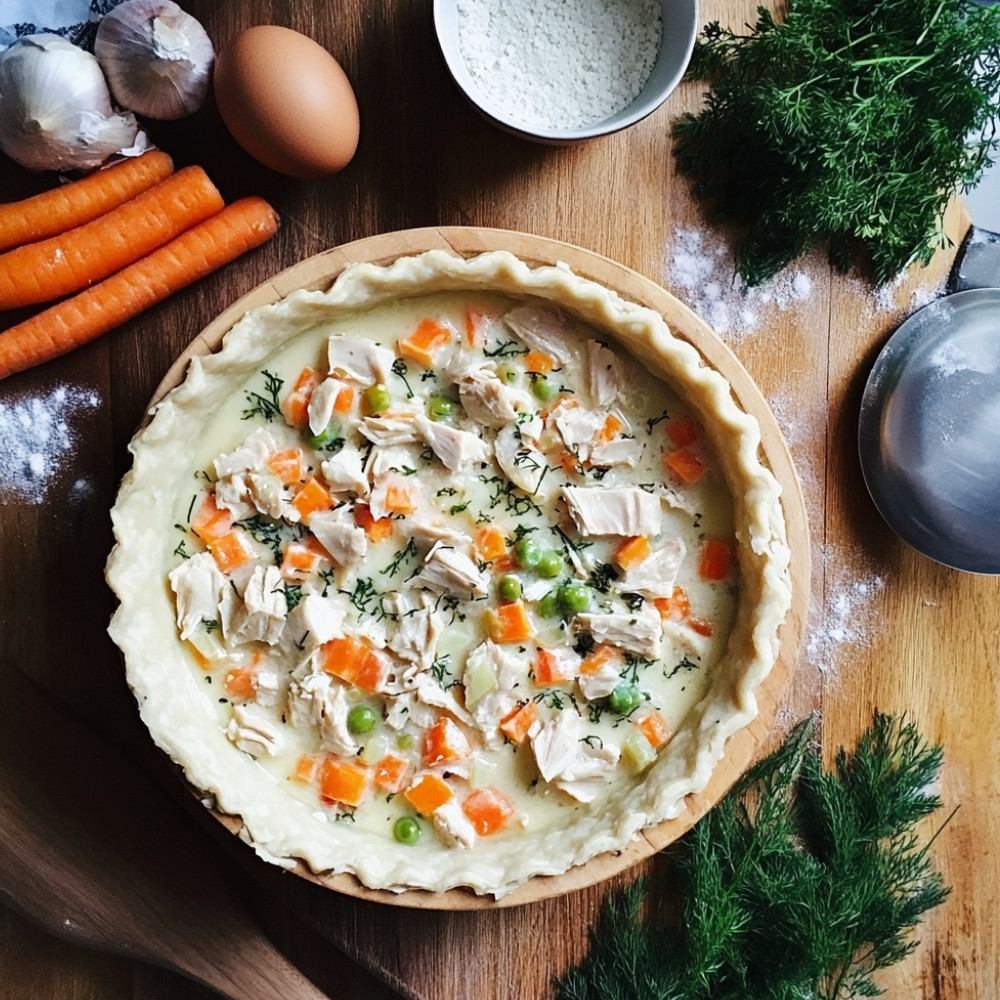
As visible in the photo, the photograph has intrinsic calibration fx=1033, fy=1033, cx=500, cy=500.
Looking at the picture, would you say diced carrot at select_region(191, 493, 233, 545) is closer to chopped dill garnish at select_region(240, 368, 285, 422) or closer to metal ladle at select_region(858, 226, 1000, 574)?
chopped dill garnish at select_region(240, 368, 285, 422)

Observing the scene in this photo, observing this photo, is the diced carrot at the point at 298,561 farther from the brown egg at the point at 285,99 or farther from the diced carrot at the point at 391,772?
the brown egg at the point at 285,99

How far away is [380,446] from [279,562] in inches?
16.2

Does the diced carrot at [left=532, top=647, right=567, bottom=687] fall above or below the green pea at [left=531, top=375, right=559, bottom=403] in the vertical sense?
below

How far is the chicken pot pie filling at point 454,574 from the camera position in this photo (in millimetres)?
2689

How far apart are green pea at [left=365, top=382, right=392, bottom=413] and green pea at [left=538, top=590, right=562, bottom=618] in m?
0.66

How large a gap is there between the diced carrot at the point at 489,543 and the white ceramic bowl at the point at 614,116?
108cm

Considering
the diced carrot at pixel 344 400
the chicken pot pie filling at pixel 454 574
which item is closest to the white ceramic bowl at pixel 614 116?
the chicken pot pie filling at pixel 454 574

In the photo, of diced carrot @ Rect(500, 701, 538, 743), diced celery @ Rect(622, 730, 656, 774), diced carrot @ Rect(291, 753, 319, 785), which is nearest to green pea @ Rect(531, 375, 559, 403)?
diced carrot @ Rect(500, 701, 538, 743)

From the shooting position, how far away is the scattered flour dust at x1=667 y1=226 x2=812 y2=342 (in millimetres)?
3051

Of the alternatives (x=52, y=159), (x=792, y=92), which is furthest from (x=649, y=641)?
(x=52, y=159)

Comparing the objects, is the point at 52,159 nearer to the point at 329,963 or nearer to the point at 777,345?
the point at 777,345

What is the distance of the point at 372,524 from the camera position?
2.71 meters

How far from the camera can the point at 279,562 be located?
2.74m

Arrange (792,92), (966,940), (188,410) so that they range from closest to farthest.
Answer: (188,410)
(792,92)
(966,940)
